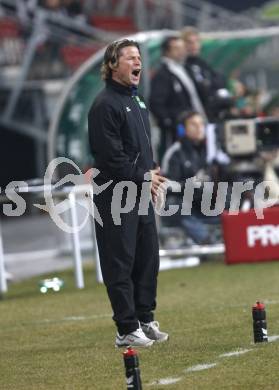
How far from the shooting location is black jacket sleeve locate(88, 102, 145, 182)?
9.40 m

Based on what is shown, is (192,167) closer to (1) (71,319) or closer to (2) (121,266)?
(1) (71,319)

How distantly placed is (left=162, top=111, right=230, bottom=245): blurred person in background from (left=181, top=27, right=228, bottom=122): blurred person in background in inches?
27.2

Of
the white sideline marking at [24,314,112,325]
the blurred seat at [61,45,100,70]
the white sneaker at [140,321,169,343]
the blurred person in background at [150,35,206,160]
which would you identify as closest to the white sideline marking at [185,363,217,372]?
the white sneaker at [140,321,169,343]

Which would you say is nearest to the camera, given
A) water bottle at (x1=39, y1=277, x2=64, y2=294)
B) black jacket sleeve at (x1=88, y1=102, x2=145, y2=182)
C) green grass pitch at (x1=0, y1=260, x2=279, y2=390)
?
green grass pitch at (x1=0, y1=260, x2=279, y2=390)

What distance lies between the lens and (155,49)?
17984 mm

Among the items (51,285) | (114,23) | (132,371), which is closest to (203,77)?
(51,285)

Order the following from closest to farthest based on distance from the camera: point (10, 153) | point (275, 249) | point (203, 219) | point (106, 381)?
point (106, 381)
point (275, 249)
point (203, 219)
point (10, 153)

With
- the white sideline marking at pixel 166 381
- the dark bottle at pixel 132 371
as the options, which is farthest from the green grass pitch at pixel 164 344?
the dark bottle at pixel 132 371

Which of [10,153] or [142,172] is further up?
[142,172]

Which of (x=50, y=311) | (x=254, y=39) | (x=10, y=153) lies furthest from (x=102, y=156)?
(x=10, y=153)

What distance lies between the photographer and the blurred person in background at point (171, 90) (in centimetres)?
1711

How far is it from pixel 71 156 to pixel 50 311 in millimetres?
5665

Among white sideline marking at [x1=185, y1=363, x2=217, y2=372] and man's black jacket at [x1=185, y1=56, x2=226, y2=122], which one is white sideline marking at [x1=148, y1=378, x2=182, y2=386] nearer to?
white sideline marking at [x1=185, y1=363, x2=217, y2=372]

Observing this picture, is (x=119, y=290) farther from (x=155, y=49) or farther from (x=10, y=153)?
(x=10, y=153)
